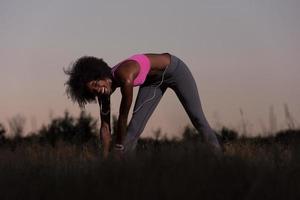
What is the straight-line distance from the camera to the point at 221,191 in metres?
6.25

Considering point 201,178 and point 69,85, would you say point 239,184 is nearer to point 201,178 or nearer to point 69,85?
point 201,178

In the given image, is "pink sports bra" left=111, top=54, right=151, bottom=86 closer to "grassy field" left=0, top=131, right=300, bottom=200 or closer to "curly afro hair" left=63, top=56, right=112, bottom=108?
"curly afro hair" left=63, top=56, right=112, bottom=108

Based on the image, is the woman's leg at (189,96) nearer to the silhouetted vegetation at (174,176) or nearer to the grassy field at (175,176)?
the silhouetted vegetation at (174,176)

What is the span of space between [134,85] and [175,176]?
2659mm

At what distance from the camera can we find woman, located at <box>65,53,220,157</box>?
8.78 m

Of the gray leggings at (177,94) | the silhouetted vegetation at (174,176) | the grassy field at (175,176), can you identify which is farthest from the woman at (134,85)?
the grassy field at (175,176)

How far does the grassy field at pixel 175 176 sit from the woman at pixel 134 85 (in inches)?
36.1

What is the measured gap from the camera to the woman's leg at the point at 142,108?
9266mm

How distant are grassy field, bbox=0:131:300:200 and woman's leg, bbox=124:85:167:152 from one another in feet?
3.93

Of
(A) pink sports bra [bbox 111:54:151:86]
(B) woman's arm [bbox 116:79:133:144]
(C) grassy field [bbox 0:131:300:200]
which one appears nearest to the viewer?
(C) grassy field [bbox 0:131:300:200]

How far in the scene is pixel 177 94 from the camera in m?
9.48

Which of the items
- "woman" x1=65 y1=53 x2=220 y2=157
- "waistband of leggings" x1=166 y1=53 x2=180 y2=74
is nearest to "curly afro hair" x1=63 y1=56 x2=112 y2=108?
"woman" x1=65 y1=53 x2=220 y2=157

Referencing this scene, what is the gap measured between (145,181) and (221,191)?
610 millimetres

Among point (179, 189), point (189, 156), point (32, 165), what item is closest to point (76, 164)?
point (32, 165)
